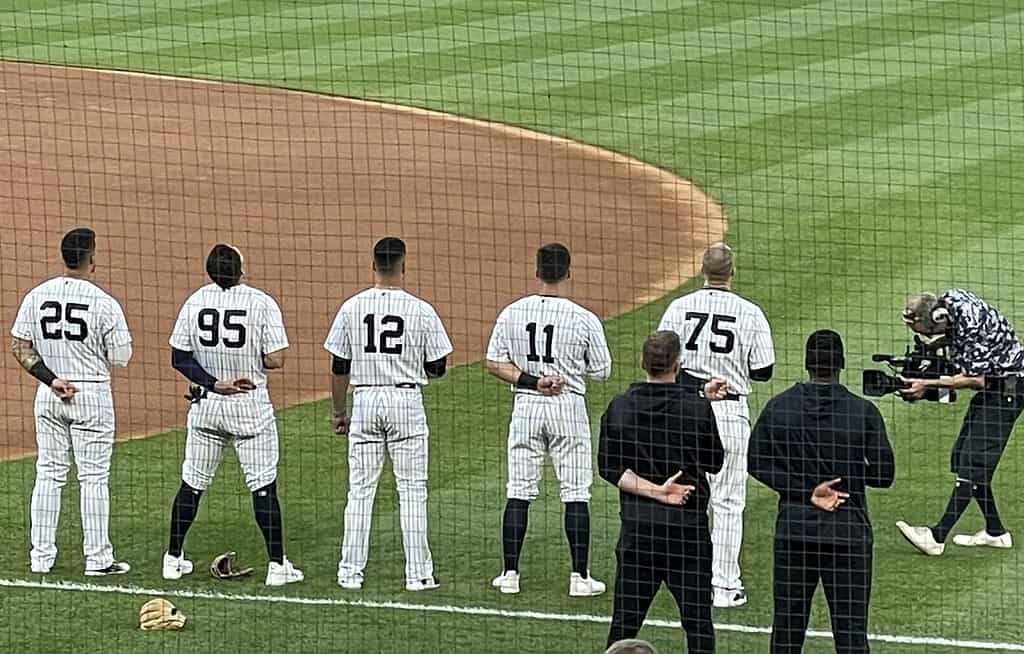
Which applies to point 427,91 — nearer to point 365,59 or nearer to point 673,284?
point 365,59

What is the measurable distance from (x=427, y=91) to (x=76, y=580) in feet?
44.6

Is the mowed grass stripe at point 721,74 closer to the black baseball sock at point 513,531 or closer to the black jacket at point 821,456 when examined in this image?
the black baseball sock at point 513,531

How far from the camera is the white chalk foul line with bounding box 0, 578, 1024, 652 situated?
8.90 m

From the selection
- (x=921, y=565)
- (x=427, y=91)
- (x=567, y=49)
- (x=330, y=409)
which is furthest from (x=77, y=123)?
(x=921, y=565)

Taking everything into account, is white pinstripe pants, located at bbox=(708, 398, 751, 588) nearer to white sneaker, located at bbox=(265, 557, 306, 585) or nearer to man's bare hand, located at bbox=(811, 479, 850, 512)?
man's bare hand, located at bbox=(811, 479, 850, 512)

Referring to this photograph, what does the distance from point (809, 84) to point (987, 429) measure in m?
12.4

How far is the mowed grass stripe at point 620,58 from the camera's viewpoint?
882 inches

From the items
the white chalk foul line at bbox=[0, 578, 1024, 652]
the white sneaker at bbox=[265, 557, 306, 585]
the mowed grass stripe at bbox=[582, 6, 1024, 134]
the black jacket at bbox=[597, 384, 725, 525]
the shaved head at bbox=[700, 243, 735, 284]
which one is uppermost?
the mowed grass stripe at bbox=[582, 6, 1024, 134]

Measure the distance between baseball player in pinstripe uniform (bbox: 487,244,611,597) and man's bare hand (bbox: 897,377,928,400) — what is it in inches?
58.8

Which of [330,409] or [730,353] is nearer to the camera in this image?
[730,353]

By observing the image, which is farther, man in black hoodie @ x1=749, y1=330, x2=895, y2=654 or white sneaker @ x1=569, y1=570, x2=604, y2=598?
white sneaker @ x1=569, y1=570, x2=604, y2=598

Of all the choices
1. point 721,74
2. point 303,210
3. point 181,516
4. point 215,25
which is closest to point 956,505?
point 181,516

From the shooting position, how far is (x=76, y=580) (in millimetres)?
9641

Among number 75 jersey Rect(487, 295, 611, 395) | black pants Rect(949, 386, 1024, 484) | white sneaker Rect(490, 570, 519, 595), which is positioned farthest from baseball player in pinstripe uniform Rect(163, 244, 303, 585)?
black pants Rect(949, 386, 1024, 484)
